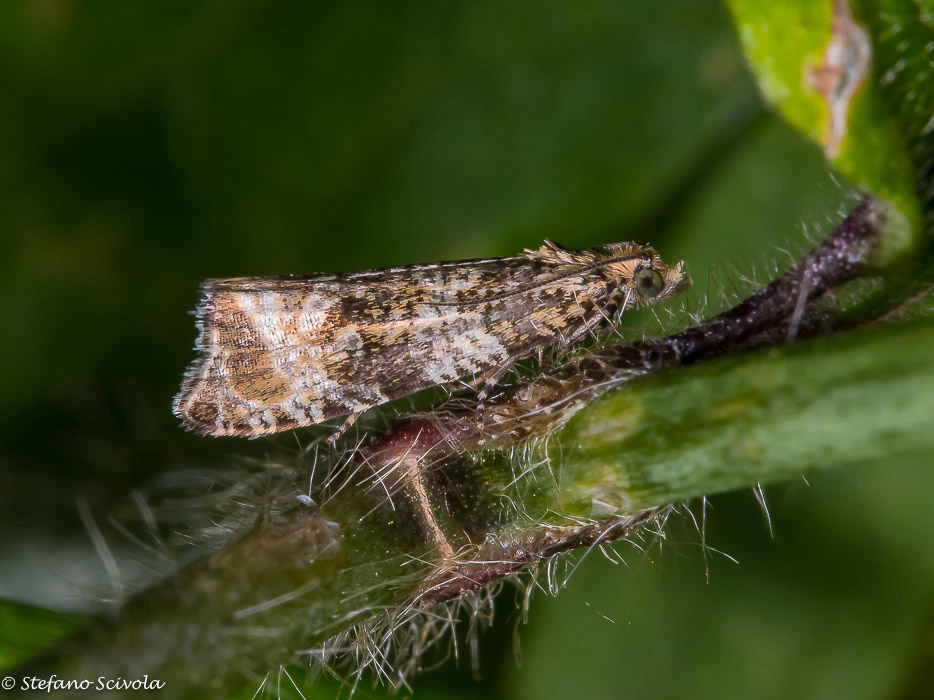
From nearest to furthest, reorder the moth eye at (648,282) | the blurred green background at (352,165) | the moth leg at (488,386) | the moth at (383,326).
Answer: the moth leg at (488,386) → the moth at (383,326) → the moth eye at (648,282) → the blurred green background at (352,165)

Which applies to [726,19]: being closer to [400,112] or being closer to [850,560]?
[400,112]

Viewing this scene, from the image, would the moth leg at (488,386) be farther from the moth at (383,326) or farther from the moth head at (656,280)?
the moth head at (656,280)

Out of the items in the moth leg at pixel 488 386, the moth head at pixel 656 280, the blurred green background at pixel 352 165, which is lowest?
the moth leg at pixel 488 386


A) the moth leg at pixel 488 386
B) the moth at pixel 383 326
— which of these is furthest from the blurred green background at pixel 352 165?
the moth leg at pixel 488 386

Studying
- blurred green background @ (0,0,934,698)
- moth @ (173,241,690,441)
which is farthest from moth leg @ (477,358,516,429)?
blurred green background @ (0,0,934,698)

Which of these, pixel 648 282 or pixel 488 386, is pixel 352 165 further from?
pixel 488 386

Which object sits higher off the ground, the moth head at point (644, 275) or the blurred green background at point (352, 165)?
the blurred green background at point (352, 165)

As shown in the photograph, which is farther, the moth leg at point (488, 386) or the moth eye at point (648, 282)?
the moth eye at point (648, 282)

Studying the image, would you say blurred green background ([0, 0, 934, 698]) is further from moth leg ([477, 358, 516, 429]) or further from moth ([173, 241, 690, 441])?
moth leg ([477, 358, 516, 429])
